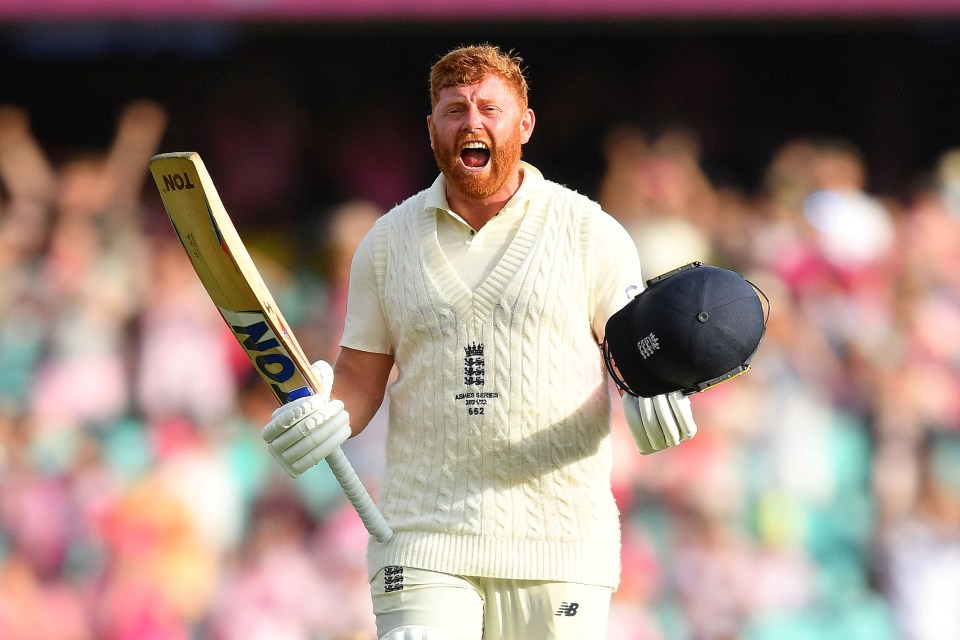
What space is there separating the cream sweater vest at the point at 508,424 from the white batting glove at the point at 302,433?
0.28 metres

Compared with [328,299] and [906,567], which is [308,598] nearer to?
[328,299]

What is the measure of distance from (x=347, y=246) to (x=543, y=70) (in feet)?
4.36

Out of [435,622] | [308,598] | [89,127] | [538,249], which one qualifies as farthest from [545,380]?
[89,127]

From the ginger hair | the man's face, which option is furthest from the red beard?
the ginger hair

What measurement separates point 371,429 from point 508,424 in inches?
123

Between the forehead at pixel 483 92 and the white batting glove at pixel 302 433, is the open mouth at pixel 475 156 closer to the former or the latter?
the forehead at pixel 483 92

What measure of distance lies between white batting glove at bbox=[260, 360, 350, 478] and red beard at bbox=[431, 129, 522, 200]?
621 millimetres

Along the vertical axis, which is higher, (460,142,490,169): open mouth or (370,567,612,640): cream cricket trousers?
(460,142,490,169): open mouth

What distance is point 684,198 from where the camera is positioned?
6.77m

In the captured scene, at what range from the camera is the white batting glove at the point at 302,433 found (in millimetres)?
3043

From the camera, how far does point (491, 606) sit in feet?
10.6

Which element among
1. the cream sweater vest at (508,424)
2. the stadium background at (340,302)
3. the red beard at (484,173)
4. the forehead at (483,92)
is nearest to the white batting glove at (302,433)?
the cream sweater vest at (508,424)

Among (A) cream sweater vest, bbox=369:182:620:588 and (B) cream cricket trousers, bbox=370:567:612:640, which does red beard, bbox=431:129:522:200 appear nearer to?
(A) cream sweater vest, bbox=369:182:620:588

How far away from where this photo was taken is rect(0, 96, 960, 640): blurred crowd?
240 inches
